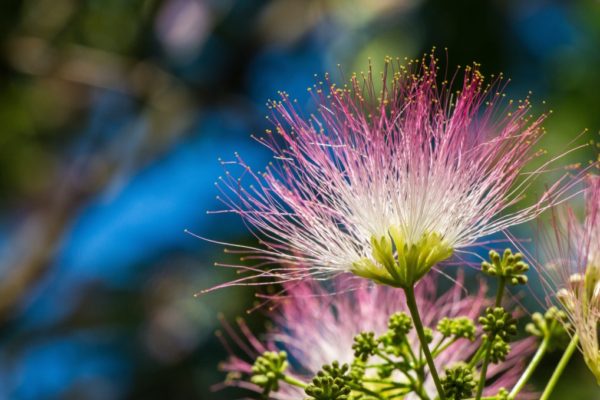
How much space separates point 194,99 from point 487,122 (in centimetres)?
719

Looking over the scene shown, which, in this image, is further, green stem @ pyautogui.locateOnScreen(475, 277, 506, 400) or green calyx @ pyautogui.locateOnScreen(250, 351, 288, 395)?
green calyx @ pyautogui.locateOnScreen(250, 351, 288, 395)

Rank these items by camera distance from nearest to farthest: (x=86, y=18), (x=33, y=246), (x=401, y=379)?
(x=401, y=379), (x=33, y=246), (x=86, y=18)

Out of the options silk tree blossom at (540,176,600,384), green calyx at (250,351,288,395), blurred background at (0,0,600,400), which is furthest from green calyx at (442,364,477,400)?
blurred background at (0,0,600,400)

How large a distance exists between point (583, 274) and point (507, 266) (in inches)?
7.0

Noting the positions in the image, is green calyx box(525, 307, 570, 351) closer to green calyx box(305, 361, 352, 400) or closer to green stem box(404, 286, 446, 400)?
green stem box(404, 286, 446, 400)

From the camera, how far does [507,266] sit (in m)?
1.98

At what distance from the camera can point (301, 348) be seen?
289 cm

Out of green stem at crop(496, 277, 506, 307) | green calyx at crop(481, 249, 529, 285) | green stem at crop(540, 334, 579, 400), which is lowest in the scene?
green stem at crop(540, 334, 579, 400)

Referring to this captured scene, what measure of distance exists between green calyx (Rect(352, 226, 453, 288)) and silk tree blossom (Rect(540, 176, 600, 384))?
0.81ft

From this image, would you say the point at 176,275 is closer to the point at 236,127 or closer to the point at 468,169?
the point at 236,127

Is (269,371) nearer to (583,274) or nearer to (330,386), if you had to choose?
(330,386)

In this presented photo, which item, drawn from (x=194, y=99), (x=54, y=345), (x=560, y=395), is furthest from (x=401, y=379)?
(x=54, y=345)

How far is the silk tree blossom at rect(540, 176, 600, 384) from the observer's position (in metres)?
1.90

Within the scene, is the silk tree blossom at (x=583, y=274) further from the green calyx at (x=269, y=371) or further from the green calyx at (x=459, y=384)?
the green calyx at (x=269, y=371)
